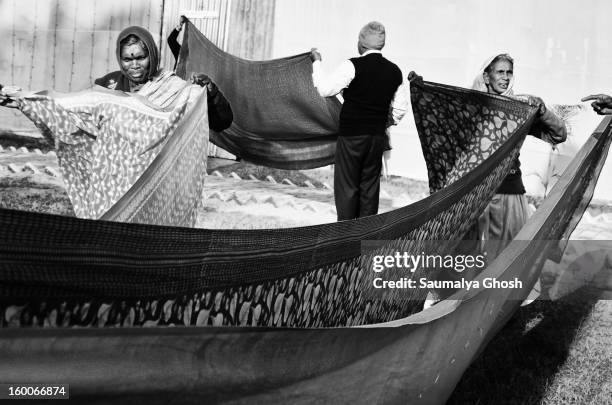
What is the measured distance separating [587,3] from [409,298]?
612cm

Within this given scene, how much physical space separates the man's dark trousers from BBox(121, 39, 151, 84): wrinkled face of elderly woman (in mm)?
1645

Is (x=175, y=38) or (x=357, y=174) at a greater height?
(x=175, y=38)

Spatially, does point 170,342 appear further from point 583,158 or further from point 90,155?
point 583,158

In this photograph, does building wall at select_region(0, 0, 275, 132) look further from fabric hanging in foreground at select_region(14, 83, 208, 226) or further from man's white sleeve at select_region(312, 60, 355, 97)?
fabric hanging in foreground at select_region(14, 83, 208, 226)

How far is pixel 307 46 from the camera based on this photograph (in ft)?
31.7

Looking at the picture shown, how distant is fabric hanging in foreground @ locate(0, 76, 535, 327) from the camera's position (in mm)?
1485

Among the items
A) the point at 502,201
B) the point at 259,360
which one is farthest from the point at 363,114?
the point at 259,360

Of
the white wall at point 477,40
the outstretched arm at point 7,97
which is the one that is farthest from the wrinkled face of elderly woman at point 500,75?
the white wall at point 477,40

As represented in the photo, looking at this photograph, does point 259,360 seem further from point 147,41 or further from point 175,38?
point 175,38

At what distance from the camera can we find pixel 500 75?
14.8ft

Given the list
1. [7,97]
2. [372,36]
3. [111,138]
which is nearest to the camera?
[7,97]

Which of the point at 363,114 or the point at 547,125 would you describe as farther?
the point at 363,114

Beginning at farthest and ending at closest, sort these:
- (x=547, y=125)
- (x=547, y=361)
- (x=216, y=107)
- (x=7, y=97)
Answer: (x=216, y=107) → (x=547, y=125) → (x=547, y=361) → (x=7, y=97)

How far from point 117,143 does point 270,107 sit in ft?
9.01
